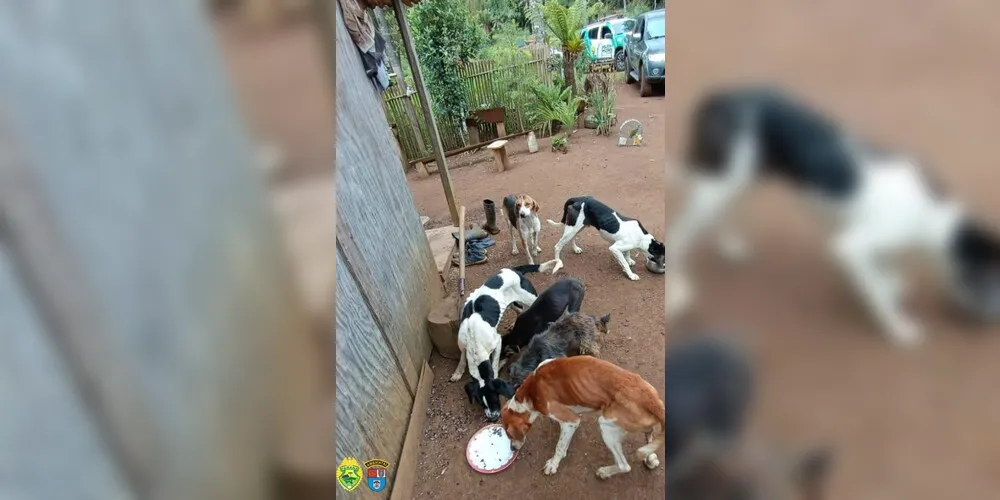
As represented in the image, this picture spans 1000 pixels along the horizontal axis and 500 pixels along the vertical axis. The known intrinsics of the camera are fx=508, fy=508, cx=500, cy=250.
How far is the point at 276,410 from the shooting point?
44 centimetres

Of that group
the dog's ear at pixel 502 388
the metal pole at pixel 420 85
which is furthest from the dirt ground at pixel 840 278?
the metal pole at pixel 420 85

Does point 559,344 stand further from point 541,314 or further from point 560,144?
point 560,144

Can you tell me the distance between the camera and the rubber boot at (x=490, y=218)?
6.98 metres

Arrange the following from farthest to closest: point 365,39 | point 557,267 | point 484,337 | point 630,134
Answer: point 630,134
point 557,267
point 484,337
point 365,39

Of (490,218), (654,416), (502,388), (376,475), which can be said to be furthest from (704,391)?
(490,218)

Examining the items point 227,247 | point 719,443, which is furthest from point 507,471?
point 227,247

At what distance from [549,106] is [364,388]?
387 inches

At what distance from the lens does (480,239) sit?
6.71m

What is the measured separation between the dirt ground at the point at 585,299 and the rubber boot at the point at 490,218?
0.50 feet

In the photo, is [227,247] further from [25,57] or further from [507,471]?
[507,471]

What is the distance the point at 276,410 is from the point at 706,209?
42cm

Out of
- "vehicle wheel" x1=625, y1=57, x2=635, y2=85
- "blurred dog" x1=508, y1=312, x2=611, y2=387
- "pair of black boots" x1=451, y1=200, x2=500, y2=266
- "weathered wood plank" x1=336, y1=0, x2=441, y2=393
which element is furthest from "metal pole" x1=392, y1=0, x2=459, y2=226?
"vehicle wheel" x1=625, y1=57, x2=635, y2=85

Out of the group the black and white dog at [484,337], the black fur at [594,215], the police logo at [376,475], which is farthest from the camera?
the black fur at [594,215]

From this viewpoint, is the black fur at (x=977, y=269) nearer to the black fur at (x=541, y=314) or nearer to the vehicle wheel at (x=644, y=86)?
the black fur at (x=541, y=314)
